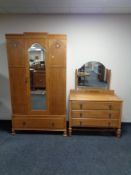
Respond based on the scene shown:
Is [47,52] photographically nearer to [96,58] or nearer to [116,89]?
[96,58]

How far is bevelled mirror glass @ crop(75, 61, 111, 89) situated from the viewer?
11.2ft

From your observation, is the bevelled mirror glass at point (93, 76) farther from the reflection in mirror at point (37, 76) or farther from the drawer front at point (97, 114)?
the reflection in mirror at point (37, 76)

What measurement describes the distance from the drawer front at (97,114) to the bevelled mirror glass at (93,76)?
661 millimetres

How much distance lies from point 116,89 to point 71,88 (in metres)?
0.97

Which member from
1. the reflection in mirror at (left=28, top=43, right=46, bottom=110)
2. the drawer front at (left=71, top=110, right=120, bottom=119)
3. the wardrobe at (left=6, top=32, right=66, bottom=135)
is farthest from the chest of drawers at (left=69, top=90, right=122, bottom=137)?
the reflection in mirror at (left=28, top=43, right=46, bottom=110)

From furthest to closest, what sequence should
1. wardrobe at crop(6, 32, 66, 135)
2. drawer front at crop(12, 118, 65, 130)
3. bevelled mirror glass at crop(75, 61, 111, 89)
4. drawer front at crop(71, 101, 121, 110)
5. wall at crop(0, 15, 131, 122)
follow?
bevelled mirror glass at crop(75, 61, 111, 89) → wall at crop(0, 15, 131, 122) → drawer front at crop(12, 118, 65, 130) → drawer front at crop(71, 101, 121, 110) → wardrobe at crop(6, 32, 66, 135)

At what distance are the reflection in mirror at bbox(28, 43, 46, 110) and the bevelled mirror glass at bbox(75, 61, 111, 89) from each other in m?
0.81

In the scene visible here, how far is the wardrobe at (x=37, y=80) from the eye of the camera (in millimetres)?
2848

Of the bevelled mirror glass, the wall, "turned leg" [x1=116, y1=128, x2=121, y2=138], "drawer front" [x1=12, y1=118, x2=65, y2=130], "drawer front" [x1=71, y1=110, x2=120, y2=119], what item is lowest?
"turned leg" [x1=116, y1=128, x2=121, y2=138]

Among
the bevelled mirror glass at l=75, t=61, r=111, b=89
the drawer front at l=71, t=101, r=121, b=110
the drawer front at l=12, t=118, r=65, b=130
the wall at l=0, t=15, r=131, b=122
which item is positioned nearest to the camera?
the drawer front at l=71, t=101, r=121, b=110

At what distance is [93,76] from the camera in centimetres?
341

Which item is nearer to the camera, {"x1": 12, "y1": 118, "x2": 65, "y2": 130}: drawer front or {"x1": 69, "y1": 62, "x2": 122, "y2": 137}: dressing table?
{"x1": 69, "y1": 62, "x2": 122, "y2": 137}: dressing table

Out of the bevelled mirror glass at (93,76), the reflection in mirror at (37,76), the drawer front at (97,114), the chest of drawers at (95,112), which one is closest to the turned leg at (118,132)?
the chest of drawers at (95,112)

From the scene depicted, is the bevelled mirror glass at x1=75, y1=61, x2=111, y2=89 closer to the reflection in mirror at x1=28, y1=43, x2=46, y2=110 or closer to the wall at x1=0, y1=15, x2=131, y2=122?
the wall at x1=0, y1=15, x2=131, y2=122
